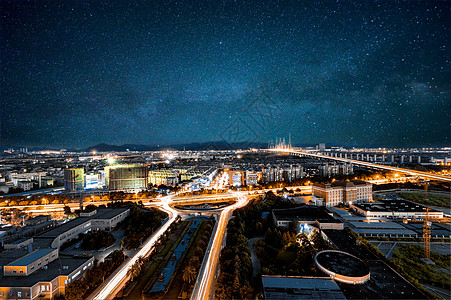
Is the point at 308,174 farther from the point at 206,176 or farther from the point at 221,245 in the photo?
the point at 221,245

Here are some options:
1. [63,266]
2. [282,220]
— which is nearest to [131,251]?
[63,266]

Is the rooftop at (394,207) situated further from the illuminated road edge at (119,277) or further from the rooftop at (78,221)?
the rooftop at (78,221)

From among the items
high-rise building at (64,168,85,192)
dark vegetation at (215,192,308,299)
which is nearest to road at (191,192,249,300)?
dark vegetation at (215,192,308,299)

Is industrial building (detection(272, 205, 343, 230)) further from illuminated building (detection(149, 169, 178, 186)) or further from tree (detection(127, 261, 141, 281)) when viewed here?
illuminated building (detection(149, 169, 178, 186))

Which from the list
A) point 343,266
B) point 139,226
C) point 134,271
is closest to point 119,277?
point 134,271

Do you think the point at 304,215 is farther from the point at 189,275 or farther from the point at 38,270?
the point at 38,270
